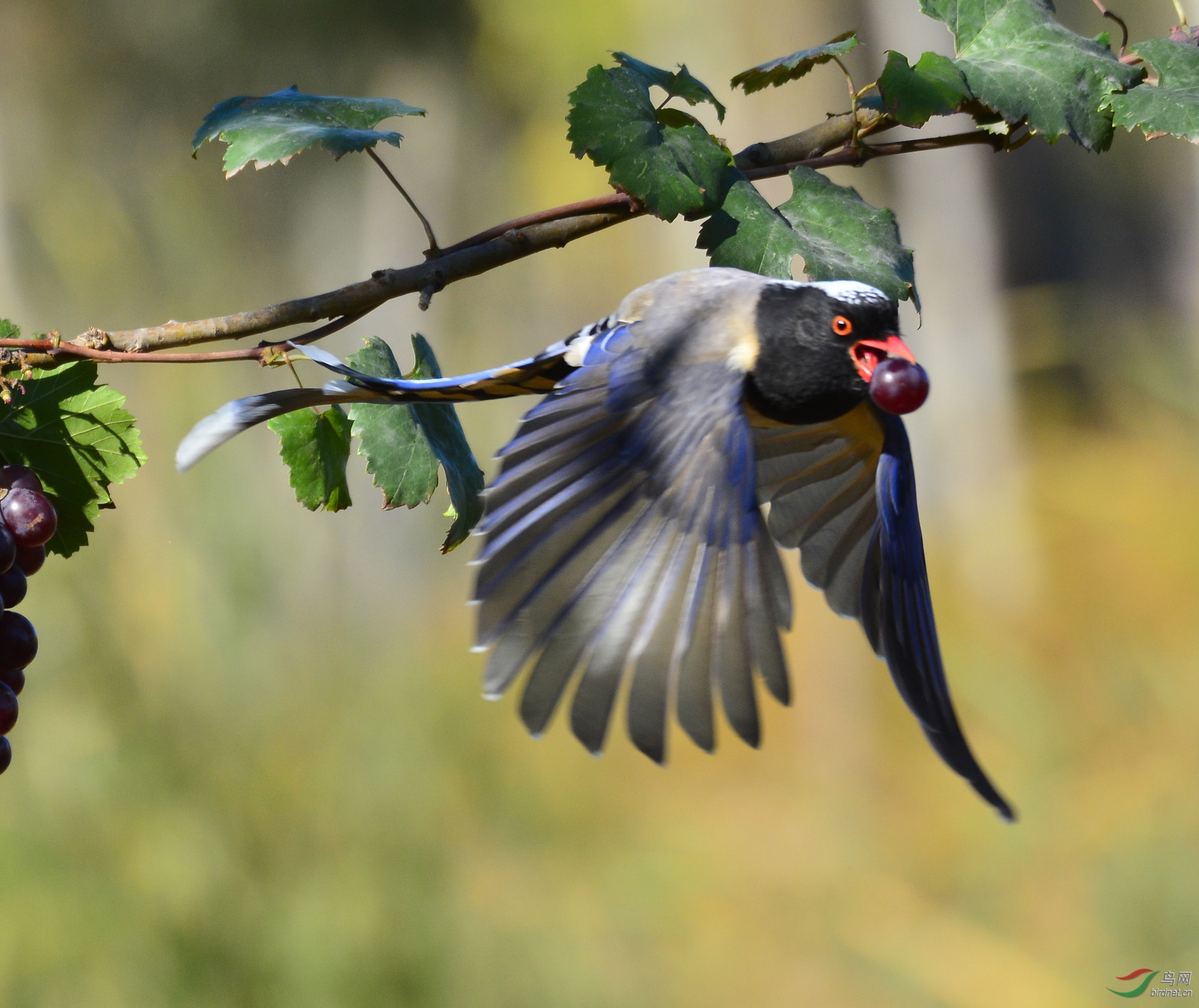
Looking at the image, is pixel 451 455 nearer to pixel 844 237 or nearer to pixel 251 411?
pixel 251 411

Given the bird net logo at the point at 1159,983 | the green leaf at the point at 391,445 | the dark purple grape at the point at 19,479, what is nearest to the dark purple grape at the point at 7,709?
the dark purple grape at the point at 19,479

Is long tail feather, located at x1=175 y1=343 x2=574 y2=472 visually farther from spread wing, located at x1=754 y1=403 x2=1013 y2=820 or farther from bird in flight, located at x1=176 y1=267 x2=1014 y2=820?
→ spread wing, located at x1=754 y1=403 x2=1013 y2=820

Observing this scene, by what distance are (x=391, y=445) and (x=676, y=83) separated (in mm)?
263

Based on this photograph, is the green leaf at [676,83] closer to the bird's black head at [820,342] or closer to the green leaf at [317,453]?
the bird's black head at [820,342]

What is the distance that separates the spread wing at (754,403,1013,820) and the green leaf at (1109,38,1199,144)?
0.67 ft

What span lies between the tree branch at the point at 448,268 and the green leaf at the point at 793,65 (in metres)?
0.04

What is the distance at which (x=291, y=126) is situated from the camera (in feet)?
1.89

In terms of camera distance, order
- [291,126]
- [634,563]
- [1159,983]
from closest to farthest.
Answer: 1. [634,563]
2. [291,126]
3. [1159,983]

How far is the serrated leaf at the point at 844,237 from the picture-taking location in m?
0.54

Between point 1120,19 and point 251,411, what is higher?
point 1120,19

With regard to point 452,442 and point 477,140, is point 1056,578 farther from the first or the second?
point 452,442

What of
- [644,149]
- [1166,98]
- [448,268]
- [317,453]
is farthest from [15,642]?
[1166,98]

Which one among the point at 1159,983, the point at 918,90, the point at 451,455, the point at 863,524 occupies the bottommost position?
the point at 1159,983

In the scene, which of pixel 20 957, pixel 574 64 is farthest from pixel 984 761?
pixel 574 64
